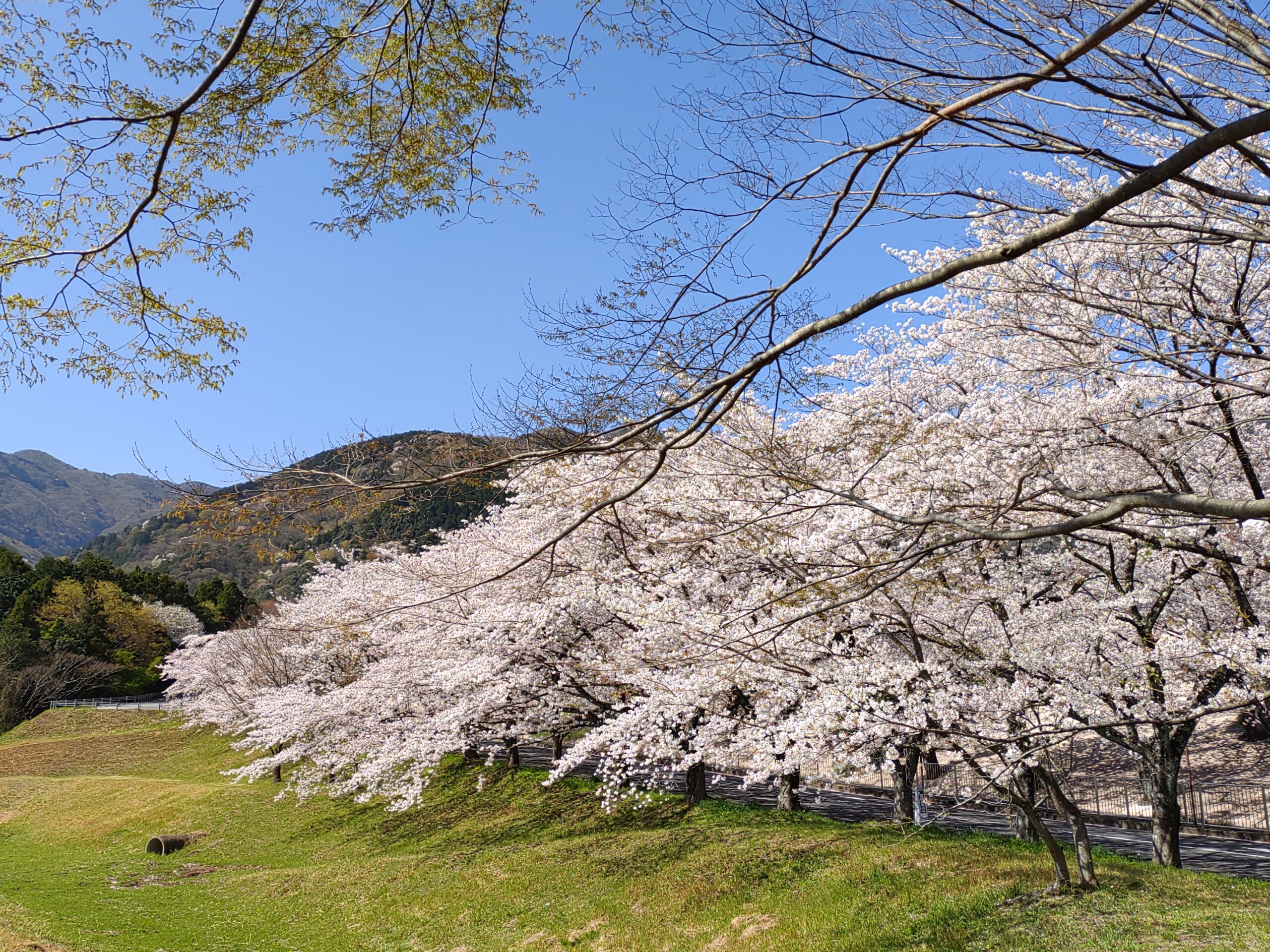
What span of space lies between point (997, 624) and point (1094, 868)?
2.64m

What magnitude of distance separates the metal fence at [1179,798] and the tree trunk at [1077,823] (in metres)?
7.88

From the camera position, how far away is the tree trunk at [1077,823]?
6719mm

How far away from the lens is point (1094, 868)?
791cm

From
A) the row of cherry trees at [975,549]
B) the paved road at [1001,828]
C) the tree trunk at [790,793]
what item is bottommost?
the paved road at [1001,828]

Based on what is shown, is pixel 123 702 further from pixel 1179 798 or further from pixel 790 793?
pixel 1179 798

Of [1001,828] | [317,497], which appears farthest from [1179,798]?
[317,497]

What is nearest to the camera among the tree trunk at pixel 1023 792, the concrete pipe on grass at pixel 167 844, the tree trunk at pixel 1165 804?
the tree trunk at pixel 1023 792

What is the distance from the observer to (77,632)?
4162cm

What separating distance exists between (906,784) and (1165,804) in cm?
340

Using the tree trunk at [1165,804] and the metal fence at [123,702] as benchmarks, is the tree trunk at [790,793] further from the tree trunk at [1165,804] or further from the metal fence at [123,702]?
the metal fence at [123,702]

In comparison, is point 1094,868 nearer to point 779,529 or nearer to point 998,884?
point 998,884

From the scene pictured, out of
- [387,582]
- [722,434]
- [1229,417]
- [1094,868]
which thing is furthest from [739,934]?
[387,582]

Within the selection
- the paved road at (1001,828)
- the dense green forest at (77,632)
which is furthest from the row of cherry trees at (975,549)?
the dense green forest at (77,632)

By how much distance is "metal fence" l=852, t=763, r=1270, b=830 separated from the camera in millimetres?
16234
